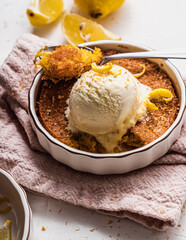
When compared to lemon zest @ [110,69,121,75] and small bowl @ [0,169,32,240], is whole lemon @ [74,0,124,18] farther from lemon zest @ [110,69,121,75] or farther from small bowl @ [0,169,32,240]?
small bowl @ [0,169,32,240]

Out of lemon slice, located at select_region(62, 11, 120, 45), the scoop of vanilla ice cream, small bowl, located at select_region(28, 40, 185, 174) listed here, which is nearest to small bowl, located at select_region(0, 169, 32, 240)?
small bowl, located at select_region(28, 40, 185, 174)

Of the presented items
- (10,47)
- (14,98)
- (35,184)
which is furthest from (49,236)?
(10,47)

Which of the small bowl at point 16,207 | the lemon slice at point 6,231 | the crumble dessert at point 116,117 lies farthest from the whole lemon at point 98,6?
the lemon slice at point 6,231

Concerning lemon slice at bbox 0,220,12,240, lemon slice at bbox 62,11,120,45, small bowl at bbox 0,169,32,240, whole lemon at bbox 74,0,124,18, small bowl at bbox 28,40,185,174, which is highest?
whole lemon at bbox 74,0,124,18

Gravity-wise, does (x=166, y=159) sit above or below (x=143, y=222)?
above

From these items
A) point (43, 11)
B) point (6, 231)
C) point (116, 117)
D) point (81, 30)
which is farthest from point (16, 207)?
point (43, 11)

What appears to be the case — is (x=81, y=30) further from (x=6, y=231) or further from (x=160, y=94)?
(x=6, y=231)

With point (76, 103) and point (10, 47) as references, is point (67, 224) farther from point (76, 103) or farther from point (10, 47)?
point (10, 47)
